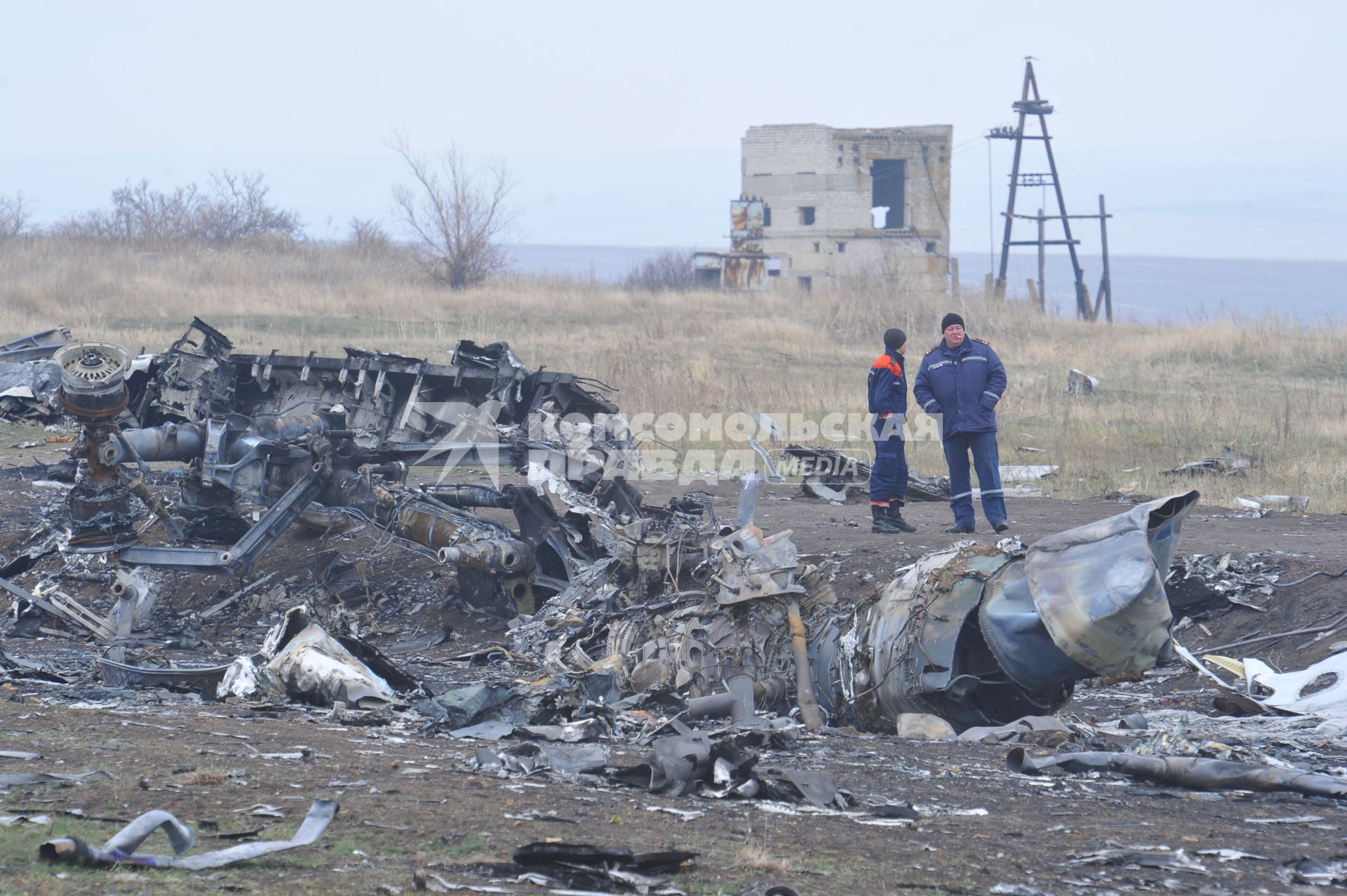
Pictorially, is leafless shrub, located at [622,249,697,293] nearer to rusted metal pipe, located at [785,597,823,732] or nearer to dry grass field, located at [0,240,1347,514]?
dry grass field, located at [0,240,1347,514]

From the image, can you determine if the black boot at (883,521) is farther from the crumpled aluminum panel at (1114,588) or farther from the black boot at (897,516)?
the crumpled aluminum panel at (1114,588)

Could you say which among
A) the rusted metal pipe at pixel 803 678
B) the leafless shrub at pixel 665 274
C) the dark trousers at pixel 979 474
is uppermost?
the leafless shrub at pixel 665 274

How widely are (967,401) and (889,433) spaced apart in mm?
700

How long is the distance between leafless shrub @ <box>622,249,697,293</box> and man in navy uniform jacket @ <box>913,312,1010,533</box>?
36205mm

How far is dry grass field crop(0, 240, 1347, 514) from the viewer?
54.3ft

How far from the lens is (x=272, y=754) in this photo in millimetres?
5125

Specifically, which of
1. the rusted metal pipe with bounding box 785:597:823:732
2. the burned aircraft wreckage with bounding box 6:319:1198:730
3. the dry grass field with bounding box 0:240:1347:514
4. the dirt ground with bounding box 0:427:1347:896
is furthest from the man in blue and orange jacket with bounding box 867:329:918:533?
the dry grass field with bounding box 0:240:1347:514

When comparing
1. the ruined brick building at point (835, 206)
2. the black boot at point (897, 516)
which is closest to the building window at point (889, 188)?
the ruined brick building at point (835, 206)

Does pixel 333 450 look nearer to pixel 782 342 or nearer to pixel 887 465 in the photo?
pixel 887 465

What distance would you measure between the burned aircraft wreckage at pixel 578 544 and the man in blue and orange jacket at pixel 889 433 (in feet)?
5.36

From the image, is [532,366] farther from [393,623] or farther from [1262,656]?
[1262,656]

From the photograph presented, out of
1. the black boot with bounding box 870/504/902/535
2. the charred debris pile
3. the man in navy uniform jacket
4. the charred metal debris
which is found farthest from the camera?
the black boot with bounding box 870/504/902/535

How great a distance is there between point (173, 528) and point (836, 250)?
3673 centimetres

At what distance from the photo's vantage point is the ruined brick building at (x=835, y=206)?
44.0 metres
